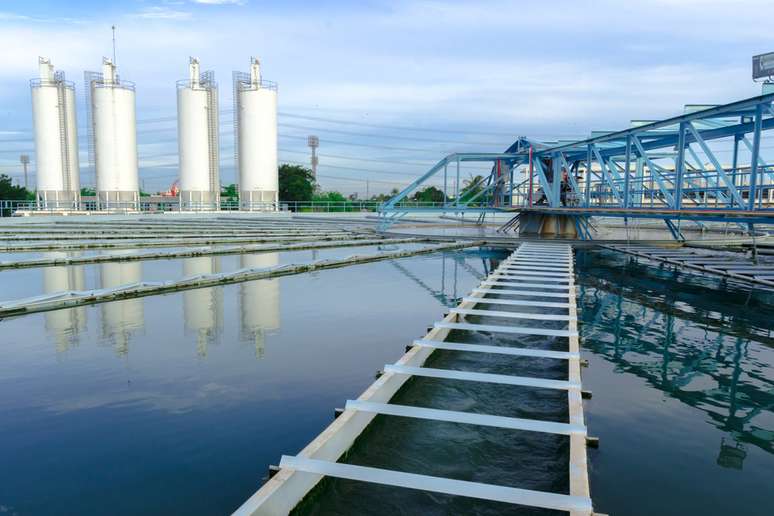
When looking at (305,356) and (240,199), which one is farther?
(240,199)

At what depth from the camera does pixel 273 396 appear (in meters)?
4.73

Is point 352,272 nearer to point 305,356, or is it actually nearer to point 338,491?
point 305,356

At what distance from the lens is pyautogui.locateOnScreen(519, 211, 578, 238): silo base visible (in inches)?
932

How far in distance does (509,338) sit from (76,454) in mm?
4196

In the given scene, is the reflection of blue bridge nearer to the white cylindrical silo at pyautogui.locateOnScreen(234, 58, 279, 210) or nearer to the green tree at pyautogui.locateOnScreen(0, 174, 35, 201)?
the white cylindrical silo at pyautogui.locateOnScreen(234, 58, 279, 210)

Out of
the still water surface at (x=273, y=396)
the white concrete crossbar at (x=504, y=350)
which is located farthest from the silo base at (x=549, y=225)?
the white concrete crossbar at (x=504, y=350)

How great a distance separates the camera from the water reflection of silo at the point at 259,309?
22.1 ft

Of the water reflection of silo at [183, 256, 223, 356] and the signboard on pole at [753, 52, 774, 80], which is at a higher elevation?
the signboard on pole at [753, 52, 774, 80]

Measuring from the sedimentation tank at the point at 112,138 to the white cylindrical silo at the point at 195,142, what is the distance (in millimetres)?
3017

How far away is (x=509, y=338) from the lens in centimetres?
616

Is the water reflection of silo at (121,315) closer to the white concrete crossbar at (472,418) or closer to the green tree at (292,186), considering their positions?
the white concrete crossbar at (472,418)

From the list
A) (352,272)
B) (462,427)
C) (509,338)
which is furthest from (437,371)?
(352,272)

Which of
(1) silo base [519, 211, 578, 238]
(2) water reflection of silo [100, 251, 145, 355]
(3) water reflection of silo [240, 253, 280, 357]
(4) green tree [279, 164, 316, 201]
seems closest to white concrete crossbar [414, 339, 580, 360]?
(3) water reflection of silo [240, 253, 280, 357]

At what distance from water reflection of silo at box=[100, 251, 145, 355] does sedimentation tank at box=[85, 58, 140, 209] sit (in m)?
27.3
